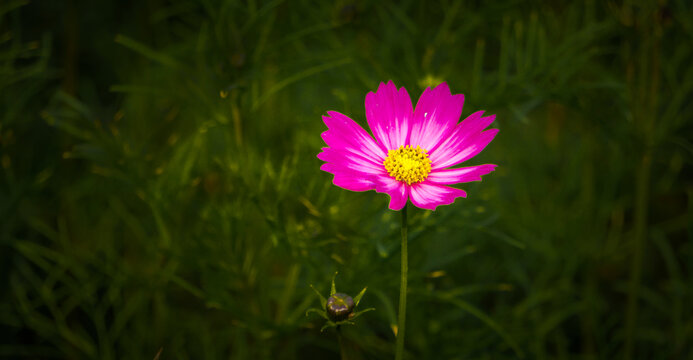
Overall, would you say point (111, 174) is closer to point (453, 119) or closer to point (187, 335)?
point (187, 335)

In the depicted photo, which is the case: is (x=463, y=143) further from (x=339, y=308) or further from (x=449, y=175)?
(x=339, y=308)

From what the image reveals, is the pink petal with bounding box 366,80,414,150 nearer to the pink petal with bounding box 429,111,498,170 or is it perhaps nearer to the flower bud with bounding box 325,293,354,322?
the pink petal with bounding box 429,111,498,170

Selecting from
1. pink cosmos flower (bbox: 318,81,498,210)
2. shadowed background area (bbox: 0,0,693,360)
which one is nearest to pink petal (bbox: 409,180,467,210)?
pink cosmos flower (bbox: 318,81,498,210)

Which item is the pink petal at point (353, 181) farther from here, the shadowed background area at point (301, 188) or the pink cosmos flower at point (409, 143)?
the shadowed background area at point (301, 188)

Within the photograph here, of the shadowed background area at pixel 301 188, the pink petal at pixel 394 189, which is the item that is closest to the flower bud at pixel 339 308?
the pink petal at pixel 394 189

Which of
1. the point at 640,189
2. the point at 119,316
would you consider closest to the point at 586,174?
the point at 640,189

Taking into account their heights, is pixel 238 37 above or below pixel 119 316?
above
